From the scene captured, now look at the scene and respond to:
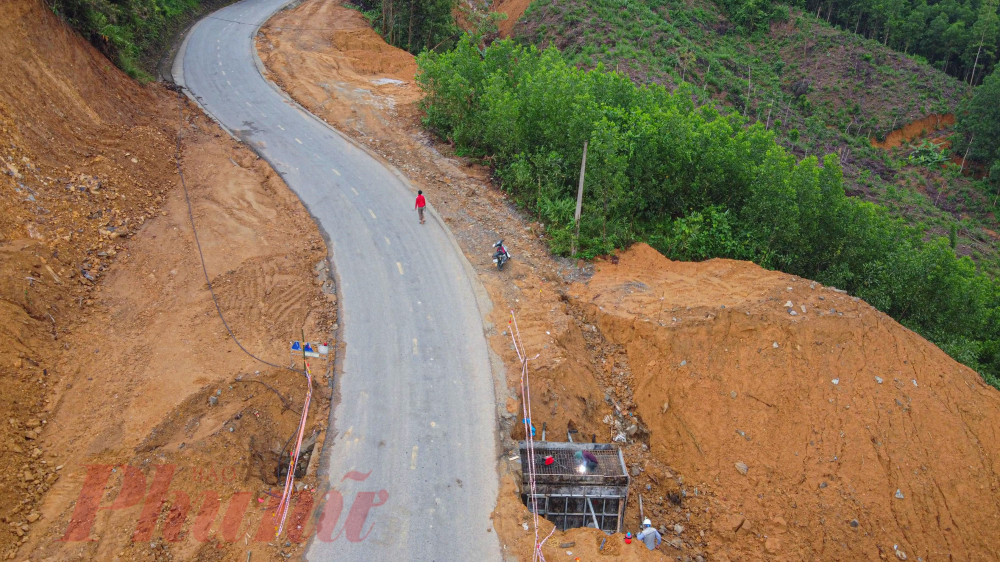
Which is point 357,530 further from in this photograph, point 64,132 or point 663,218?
point 64,132

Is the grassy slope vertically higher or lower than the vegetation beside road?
lower

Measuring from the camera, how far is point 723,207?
20.3 m

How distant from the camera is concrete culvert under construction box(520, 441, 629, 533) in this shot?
12805 millimetres

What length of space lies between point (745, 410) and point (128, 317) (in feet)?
55.0

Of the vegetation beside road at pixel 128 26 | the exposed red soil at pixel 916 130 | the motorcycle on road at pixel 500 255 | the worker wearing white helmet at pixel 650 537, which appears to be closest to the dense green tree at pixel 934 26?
the exposed red soil at pixel 916 130

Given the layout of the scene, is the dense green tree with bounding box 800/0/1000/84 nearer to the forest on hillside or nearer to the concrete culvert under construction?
the forest on hillside

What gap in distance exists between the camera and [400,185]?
22828mm

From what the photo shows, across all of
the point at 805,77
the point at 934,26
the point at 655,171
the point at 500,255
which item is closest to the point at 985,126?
the point at 805,77

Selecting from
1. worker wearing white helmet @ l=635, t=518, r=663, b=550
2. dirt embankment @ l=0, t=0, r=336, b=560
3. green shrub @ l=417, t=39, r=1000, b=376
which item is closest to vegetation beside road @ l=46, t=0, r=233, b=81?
dirt embankment @ l=0, t=0, r=336, b=560

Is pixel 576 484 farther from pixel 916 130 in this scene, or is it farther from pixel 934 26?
pixel 934 26

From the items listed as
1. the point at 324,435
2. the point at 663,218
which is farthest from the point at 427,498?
the point at 663,218

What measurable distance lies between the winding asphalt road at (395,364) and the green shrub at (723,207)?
17.1 feet

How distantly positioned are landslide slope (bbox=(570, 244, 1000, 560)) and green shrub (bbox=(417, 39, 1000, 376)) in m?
2.75

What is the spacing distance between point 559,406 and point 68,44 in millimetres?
22952
